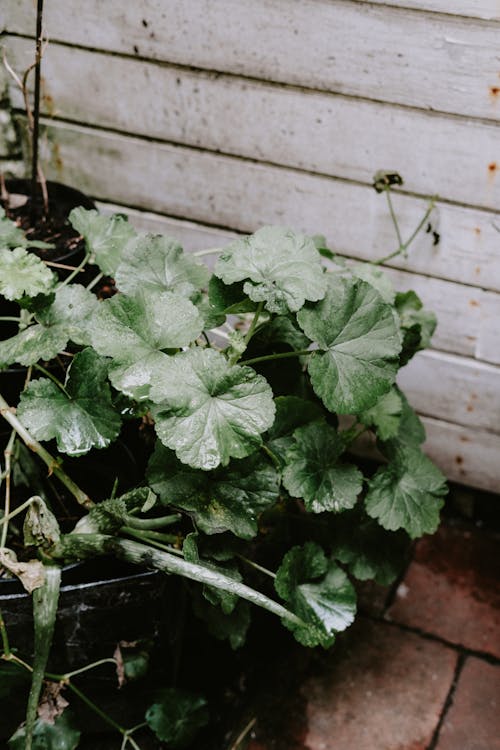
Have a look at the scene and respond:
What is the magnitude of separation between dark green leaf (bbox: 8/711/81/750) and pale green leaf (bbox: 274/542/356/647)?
41 centimetres

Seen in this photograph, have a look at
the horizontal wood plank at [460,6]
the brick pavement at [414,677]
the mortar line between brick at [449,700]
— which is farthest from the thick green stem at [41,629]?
the horizontal wood plank at [460,6]

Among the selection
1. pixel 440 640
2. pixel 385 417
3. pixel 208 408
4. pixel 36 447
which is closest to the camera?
pixel 208 408

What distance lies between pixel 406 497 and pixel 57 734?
69cm

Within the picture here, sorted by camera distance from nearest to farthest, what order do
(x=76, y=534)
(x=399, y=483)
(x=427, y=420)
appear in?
(x=76, y=534), (x=399, y=483), (x=427, y=420)

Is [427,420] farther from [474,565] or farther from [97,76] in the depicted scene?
[97,76]

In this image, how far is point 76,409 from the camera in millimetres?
→ 1065

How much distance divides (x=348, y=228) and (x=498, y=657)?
0.97m

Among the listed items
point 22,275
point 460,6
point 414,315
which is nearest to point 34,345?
point 22,275

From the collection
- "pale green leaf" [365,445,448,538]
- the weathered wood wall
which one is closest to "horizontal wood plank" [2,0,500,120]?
the weathered wood wall

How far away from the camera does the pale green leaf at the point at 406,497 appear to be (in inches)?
48.9

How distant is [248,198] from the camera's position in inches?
62.7

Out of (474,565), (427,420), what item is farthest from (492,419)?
(474,565)

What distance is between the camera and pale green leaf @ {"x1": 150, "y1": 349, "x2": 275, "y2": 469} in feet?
3.05

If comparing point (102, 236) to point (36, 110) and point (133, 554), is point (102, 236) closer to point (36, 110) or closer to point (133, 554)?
point (36, 110)
